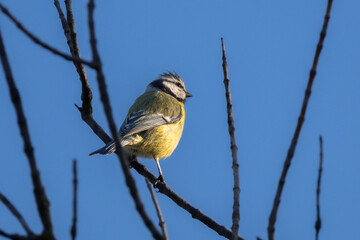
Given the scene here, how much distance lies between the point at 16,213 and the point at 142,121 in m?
4.54

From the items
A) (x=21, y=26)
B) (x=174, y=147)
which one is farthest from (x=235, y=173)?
(x=174, y=147)

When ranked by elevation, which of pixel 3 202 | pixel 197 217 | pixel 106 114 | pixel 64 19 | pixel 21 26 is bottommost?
pixel 3 202

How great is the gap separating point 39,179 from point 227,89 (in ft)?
3.97

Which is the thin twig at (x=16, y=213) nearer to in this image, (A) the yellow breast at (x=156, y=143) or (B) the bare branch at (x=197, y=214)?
(B) the bare branch at (x=197, y=214)

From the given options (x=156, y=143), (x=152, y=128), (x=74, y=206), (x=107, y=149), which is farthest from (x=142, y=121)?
(x=74, y=206)

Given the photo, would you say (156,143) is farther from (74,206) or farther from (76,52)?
(74,206)

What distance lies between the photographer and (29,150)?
173 cm

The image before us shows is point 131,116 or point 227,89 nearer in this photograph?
point 227,89

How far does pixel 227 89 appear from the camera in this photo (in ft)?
8.71

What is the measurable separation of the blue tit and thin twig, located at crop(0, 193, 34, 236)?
3065 millimetres

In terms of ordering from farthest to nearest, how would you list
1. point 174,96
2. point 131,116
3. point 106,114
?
1. point 174,96
2. point 131,116
3. point 106,114

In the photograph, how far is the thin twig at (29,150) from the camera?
170 centimetres

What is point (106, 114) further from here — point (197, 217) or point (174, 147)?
point (174, 147)

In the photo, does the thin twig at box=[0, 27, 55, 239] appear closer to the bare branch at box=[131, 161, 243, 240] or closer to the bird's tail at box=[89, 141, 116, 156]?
the bare branch at box=[131, 161, 243, 240]
